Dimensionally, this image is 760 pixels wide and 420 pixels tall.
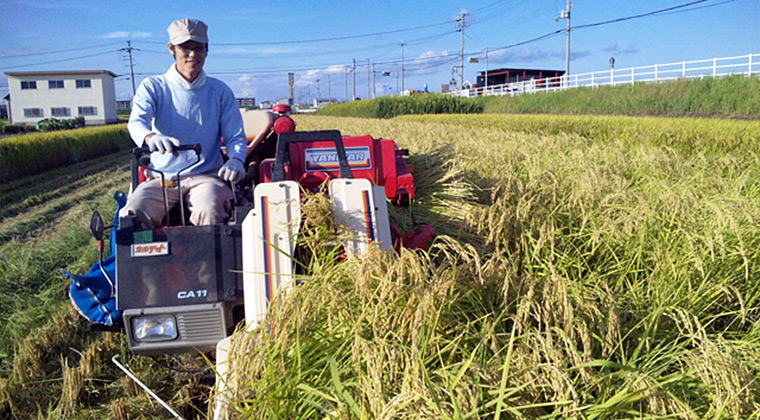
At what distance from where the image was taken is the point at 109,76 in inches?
2509

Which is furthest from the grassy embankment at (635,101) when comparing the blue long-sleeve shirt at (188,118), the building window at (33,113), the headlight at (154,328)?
the building window at (33,113)

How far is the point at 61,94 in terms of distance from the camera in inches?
2430

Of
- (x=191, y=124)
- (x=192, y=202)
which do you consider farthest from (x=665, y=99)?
(x=192, y=202)

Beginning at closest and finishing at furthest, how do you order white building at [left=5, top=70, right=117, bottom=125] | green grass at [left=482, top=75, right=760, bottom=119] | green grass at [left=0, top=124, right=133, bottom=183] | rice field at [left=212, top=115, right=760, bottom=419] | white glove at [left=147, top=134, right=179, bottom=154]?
rice field at [left=212, top=115, right=760, bottom=419] < white glove at [left=147, top=134, right=179, bottom=154] < green grass at [left=0, top=124, right=133, bottom=183] < green grass at [left=482, top=75, right=760, bottom=119] < white building at [left=5, top=70, right=117, bottom=125]

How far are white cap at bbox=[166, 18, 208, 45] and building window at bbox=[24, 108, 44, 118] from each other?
6952 centimetres

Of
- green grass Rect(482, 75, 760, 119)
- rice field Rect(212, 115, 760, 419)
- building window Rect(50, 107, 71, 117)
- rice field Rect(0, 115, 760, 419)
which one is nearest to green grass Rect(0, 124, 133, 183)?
rice field Rect(0, 115, 760, 419)

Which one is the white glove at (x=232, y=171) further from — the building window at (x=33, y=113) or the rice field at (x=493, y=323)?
the building window at (x=33, y=113)

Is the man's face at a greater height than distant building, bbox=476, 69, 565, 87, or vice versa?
distant building, bbox=476, 69, 565, 87

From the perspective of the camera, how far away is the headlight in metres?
2.68

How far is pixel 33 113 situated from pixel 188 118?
231 ft

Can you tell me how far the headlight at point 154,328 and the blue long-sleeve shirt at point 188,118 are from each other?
104cm

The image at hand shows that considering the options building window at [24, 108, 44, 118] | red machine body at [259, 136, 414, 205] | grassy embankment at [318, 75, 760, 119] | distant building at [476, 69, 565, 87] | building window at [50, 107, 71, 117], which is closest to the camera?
red machine body at [259, 136, 414, 205]

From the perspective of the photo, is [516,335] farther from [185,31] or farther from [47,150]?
[47,150]

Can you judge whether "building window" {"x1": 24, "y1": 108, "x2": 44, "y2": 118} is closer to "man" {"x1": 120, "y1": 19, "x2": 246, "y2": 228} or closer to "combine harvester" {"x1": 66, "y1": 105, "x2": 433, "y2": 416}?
"man" {"x1": 120, "y1": 19, "x2": 246, "y2": 228}
